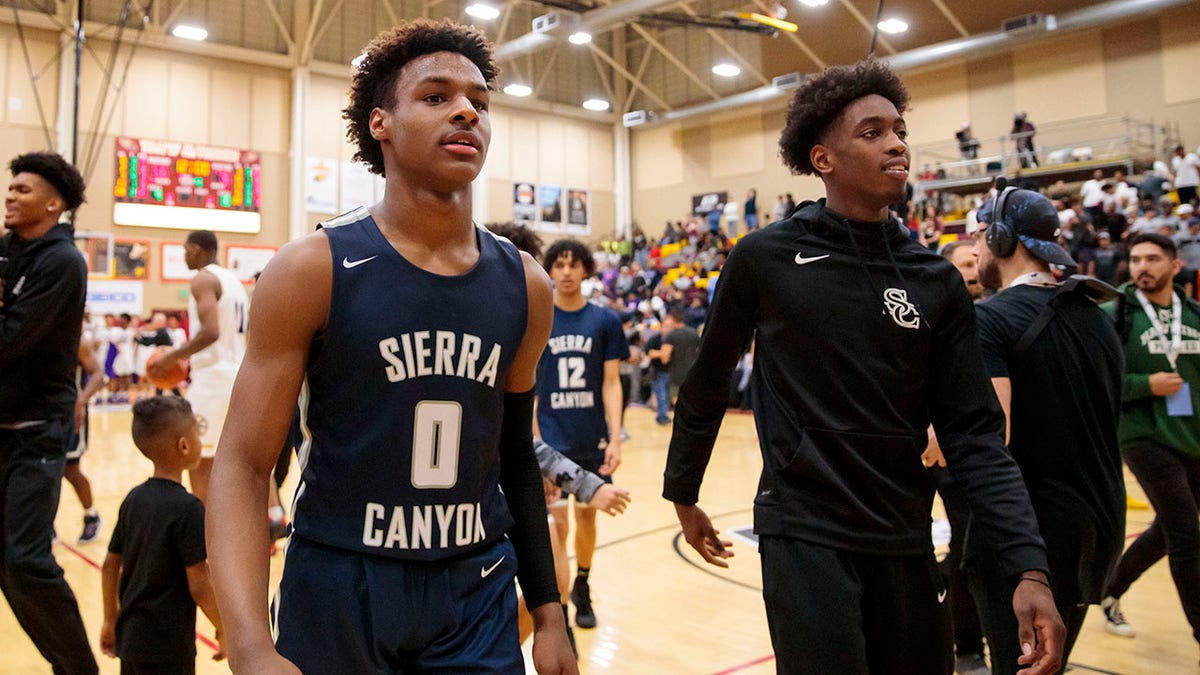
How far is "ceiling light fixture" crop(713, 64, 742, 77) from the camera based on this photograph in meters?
24.3

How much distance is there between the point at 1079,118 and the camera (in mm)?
20328

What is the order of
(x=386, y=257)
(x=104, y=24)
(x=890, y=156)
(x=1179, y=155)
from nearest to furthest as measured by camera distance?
1. (x=386, y=257)
2. (x=890, y=156)
3. (x=1179, y=155)
4. (x=104, y=24)

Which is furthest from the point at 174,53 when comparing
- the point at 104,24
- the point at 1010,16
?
the point at 1010,16

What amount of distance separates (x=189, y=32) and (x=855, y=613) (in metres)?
22.7

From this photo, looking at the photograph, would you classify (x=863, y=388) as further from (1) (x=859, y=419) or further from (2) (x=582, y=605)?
(2) (x=582, y=605)

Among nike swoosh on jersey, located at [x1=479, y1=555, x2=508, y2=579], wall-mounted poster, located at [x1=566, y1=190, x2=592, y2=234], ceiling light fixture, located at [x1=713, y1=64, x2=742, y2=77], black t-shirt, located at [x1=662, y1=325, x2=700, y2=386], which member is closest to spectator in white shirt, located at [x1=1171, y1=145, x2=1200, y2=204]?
black t-shirt, located at [x1=662, y1=325, x2=700, y2=386]

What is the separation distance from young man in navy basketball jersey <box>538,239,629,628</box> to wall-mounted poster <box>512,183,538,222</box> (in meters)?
21.8

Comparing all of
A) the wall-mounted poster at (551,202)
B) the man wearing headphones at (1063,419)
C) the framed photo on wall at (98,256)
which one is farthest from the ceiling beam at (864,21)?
the man wearing headphones at (1063,419)

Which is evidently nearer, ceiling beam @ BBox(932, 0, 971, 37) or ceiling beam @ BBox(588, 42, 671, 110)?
ceiling beam @ BBox(932, 0, 971, 37)

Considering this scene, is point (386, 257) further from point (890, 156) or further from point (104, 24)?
point (104, 24)

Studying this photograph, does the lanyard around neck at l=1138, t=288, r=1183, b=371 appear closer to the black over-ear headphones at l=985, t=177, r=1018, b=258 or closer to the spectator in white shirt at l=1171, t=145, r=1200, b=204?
the black over-ear headphones at l=985, t=177, r=1018, b=258

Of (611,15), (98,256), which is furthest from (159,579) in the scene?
(98,256)

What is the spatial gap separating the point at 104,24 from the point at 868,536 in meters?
22.7

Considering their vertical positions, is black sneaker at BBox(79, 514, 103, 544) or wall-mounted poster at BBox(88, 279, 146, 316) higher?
wall-mounted poster at BBox(88, 279, 146, 316)
